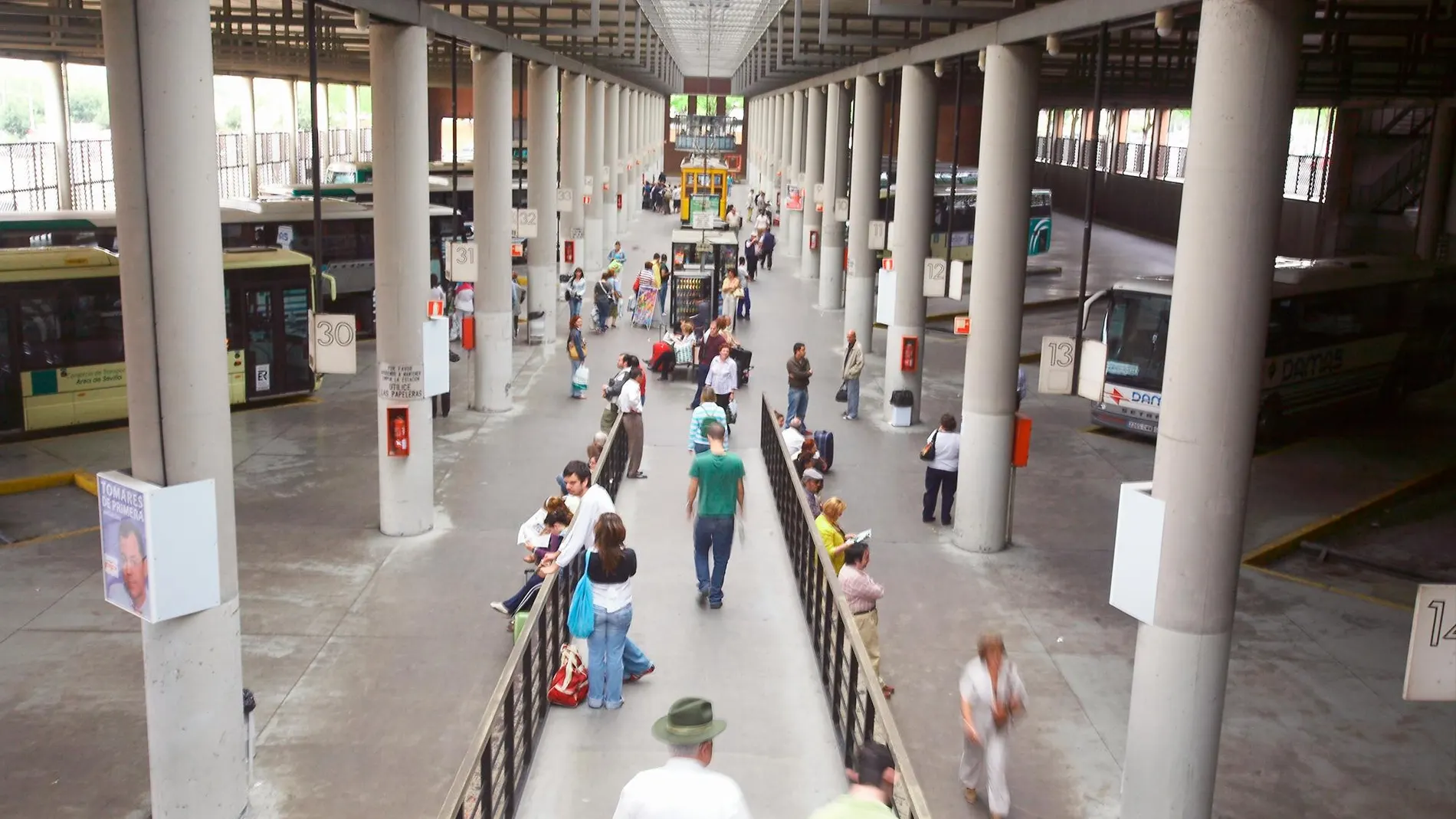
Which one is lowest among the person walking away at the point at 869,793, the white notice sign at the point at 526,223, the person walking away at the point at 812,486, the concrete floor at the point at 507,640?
the concrete floor at the point at 507,640

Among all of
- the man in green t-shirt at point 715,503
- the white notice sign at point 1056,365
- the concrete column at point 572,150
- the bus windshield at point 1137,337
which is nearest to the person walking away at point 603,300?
the concrete column at point 572,150

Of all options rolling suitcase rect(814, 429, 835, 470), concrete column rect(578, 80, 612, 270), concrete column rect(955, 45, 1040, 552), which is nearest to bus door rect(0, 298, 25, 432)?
rolling suitcase rect(814, 429, 835, 470)

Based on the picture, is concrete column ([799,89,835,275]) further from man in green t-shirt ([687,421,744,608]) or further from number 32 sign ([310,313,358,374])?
man in green t-shirt ([687,421,744,608])

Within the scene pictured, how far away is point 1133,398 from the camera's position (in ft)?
70.2

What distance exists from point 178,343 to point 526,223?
1716 cm

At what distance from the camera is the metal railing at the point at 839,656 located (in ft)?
24.2

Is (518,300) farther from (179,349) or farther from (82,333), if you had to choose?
(179,349)

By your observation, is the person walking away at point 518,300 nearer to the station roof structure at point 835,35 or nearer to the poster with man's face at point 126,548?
the station roof structure at point 835,35

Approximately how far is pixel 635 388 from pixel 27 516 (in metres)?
7.48

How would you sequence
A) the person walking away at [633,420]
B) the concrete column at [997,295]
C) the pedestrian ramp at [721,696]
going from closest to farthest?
the pedestrian ramp at [721,696] < the concrete column at [997,295] < the person walking away at [633,420]

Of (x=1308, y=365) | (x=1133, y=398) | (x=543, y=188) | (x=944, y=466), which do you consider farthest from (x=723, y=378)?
(x=543, y=188)

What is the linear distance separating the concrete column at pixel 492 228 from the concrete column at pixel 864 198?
290 inches

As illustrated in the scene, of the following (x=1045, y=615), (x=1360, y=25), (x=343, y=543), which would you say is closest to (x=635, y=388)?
(x=343, y=543)

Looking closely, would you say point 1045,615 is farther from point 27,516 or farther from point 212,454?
point 27,516
